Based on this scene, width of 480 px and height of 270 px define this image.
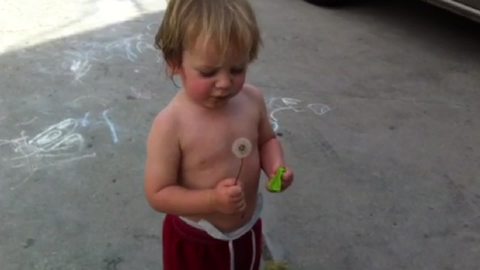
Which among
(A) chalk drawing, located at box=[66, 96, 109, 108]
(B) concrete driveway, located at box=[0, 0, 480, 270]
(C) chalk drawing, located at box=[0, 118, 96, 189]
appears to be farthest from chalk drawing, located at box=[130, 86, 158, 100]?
(C) chalk drawing, located at box=[0, 118, 96, 189]

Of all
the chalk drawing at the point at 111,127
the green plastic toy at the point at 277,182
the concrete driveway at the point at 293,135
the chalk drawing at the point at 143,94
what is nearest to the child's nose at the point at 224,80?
the green plastic toy at the point at 277,182

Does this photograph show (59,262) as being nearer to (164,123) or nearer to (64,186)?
(64,186)

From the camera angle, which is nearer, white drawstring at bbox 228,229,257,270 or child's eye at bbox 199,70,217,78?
child's eye at bbox 199,70,217,78

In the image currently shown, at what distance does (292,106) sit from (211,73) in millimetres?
2117

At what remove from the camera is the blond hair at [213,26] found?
1.62 m

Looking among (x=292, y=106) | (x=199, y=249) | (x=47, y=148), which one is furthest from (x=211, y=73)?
(x=292, y=106)

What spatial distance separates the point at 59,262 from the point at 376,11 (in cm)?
360

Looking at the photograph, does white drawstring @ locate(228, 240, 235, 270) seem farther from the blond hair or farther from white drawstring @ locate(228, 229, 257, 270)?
the blond hair

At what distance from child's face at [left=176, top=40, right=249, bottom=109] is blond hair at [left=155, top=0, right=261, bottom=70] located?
0.05ft

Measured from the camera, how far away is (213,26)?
5.30 feet

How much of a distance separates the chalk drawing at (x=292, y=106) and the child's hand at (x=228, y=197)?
1998 mm

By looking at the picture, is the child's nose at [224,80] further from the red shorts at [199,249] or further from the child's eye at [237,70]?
the red shorts at [199,249]

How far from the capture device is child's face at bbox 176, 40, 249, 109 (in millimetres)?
1637

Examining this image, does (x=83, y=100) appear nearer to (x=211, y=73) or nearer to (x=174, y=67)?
(x=174, y=67)
